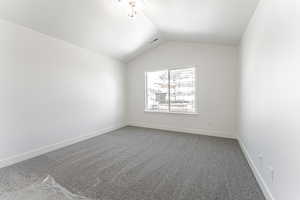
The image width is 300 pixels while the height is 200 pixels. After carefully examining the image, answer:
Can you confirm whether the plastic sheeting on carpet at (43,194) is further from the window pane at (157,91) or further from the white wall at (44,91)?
the window pane at (157,91)

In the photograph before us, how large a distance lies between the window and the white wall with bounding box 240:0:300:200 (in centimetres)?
237

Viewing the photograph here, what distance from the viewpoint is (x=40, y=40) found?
284 cm

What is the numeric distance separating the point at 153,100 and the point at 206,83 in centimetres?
189

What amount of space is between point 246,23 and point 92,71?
3.72 metres

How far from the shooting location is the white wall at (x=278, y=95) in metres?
1.14

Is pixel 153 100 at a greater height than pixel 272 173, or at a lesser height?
greater

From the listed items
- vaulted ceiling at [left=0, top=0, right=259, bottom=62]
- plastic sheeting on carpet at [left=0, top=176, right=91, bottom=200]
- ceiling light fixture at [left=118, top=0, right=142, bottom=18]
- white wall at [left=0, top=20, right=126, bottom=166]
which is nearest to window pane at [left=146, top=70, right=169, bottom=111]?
vaulted ceiling at [left=0, top=0, right=259, bottom=62]

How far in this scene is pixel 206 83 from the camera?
4.18 m

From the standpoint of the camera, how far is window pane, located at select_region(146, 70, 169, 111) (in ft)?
16.2

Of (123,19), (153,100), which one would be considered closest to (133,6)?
(123,19)

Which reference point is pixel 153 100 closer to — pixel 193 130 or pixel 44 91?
pixel 193 130

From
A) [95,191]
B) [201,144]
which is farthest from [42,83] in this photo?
[201,144]

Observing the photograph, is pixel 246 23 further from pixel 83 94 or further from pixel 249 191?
pixel 83 94

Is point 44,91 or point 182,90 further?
point 182,90
